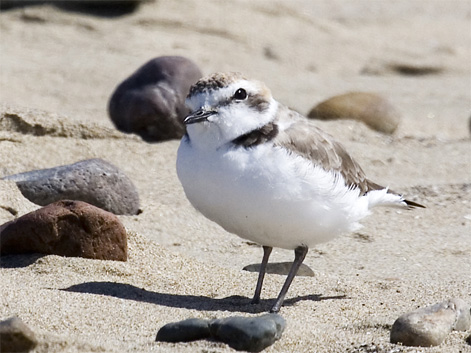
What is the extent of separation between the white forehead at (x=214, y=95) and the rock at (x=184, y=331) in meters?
A: 1.08

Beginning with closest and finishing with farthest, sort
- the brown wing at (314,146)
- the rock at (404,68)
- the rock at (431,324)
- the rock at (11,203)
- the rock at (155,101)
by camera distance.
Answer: the rock at (431,324)
the brown wing at (314,146)
the rock at (11,203)
the rock at (155,101)
the rock at (404,68)

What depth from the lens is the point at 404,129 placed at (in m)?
9.13

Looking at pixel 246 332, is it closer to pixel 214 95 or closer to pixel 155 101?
pixel 214 95

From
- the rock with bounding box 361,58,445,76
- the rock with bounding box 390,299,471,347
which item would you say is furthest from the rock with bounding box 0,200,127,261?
the rock with bounding box 361,58,445,76

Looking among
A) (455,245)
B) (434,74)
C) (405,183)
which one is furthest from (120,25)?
(455,245)

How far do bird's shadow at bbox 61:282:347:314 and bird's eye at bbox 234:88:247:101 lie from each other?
1.03m

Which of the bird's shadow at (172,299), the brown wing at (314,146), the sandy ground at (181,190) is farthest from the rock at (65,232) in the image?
the brown wing at (314,146)

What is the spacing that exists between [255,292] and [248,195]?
2.30 feet

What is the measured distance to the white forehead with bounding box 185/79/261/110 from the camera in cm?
426

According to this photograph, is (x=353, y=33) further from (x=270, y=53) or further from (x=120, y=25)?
(x=120, y=25)

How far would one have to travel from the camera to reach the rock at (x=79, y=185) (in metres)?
5.58

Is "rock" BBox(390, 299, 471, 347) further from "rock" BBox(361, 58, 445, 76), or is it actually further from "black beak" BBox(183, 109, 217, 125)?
"rock" BBox(361, 58, 445, 76)

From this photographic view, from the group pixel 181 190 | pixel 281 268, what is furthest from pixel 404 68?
pixel 281 268

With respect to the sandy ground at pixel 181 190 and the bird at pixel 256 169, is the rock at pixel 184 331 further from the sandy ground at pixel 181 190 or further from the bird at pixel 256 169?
the bird at pixel 256 169
